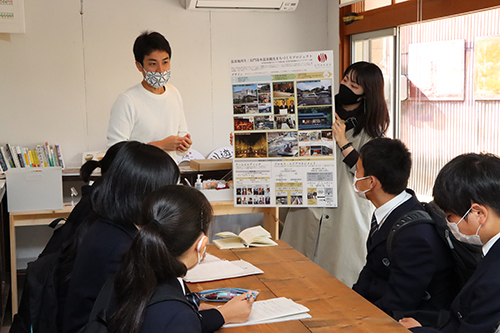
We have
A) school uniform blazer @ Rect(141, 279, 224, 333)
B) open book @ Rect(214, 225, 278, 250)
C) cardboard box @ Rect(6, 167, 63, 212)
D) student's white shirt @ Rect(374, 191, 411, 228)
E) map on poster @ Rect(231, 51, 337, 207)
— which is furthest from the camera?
cardboard box @ Rect(6, 167, 63, 212)

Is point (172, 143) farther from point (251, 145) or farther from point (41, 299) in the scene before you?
point (41, 299)

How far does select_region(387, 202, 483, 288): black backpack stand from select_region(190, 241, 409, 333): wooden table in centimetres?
32

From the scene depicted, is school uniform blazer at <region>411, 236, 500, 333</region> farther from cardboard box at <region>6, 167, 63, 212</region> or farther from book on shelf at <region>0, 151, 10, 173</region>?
book on shelf at <region>0, 151, 10, 173</region>

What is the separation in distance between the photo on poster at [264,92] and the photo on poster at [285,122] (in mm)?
122

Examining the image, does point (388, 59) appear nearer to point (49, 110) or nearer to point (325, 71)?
point (325, 71)

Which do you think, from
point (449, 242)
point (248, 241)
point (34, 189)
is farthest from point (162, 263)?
point (34, 189)

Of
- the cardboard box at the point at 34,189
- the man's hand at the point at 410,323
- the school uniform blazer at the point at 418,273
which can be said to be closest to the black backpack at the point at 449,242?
the school uniform blazer at the point at 418,273

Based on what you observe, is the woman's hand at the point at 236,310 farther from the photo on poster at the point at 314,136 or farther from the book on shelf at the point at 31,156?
the book on shelf at the point at 31,156

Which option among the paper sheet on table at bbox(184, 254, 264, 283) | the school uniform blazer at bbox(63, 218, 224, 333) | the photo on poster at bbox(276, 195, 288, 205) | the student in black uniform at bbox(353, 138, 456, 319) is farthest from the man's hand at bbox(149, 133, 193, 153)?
the school uniform blazer at bbox(63, 218, 224, 333)

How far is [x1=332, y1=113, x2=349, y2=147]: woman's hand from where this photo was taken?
281 centimetres

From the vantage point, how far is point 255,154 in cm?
297

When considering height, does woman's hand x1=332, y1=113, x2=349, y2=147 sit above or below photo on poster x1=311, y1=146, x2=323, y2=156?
above

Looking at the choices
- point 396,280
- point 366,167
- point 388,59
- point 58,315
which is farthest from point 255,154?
point 388,59

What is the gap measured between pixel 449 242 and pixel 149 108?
192 cm
